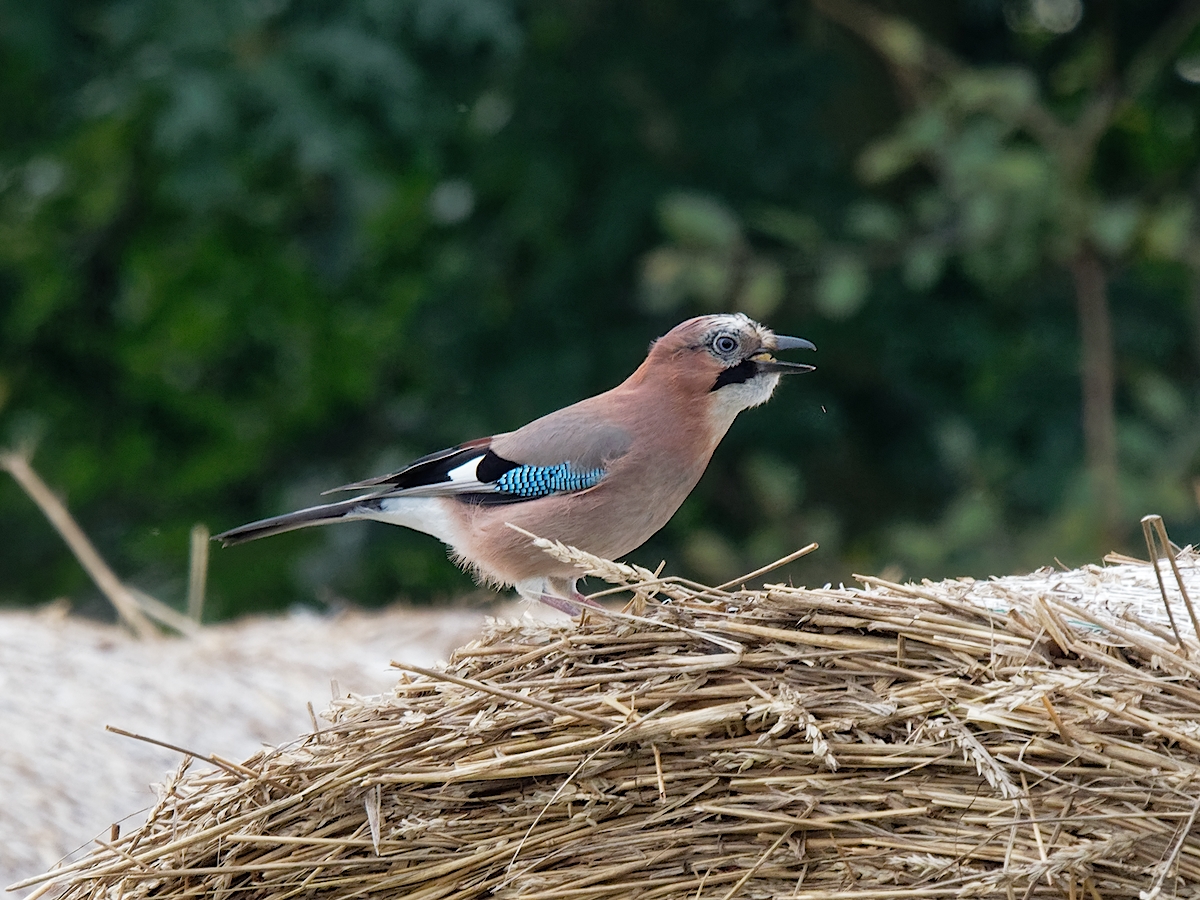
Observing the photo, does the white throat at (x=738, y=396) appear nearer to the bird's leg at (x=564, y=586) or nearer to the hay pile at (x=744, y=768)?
the bird's leg at (x=564, y=586)

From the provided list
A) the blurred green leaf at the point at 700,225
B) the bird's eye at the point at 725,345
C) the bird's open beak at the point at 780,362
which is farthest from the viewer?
the blurred green leaf at the point at 700,225

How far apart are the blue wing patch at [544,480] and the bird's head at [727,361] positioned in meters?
0.34

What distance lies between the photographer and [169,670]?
5.11 meters

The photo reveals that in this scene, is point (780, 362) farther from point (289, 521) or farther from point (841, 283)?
point (841, 283)

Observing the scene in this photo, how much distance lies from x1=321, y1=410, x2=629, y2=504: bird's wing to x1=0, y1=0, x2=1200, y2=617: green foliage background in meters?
4.10

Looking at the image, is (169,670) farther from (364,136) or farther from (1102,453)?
(1102,453)

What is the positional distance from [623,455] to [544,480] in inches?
9.5

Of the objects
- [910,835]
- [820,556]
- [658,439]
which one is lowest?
[820,556]

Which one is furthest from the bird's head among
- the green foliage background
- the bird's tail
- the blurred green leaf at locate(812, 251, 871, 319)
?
the blurred green leaf at locate(812, 251, 871, 319)

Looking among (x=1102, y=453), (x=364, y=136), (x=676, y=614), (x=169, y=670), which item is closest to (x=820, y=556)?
(x=1102, y=453)

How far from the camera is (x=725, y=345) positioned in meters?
3.81

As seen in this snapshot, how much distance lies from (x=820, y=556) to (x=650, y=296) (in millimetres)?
1788

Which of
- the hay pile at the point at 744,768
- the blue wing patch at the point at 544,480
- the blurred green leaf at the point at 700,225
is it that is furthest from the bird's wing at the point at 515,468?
the blurred green leaf at the point at 700,225

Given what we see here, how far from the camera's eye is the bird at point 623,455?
12.4ft
